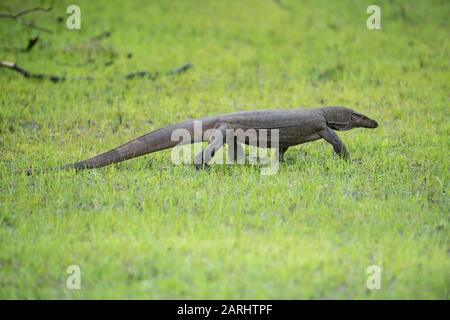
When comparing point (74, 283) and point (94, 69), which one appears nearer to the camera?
point (74, 283)

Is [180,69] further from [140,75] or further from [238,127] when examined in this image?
[238,127]

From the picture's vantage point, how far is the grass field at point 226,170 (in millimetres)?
5617

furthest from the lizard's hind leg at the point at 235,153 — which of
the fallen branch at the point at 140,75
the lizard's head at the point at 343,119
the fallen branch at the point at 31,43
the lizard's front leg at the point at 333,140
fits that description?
the fallen branch at the point at 31,43

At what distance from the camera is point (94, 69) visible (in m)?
13.2

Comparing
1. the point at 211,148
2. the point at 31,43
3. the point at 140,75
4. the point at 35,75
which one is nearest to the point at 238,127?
the point at 211,148

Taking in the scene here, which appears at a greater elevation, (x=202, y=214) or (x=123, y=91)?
(x=123, y=91)

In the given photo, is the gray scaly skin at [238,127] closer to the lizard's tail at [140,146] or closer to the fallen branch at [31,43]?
the lizard's tail at [140,146]

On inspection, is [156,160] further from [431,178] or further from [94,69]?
[94,69]

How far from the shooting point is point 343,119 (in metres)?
8.73

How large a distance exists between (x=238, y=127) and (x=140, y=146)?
1.14m

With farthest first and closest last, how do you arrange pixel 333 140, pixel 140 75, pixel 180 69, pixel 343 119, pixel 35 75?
pixel 180 69 → pixel 140 75 → pixel 35 75 → pixel 343 119 → pixel 333 140

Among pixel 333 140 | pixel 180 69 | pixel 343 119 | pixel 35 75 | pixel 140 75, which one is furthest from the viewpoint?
pixel 180 69

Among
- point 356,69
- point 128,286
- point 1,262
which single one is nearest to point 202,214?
point 128,286

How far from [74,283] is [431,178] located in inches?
165
